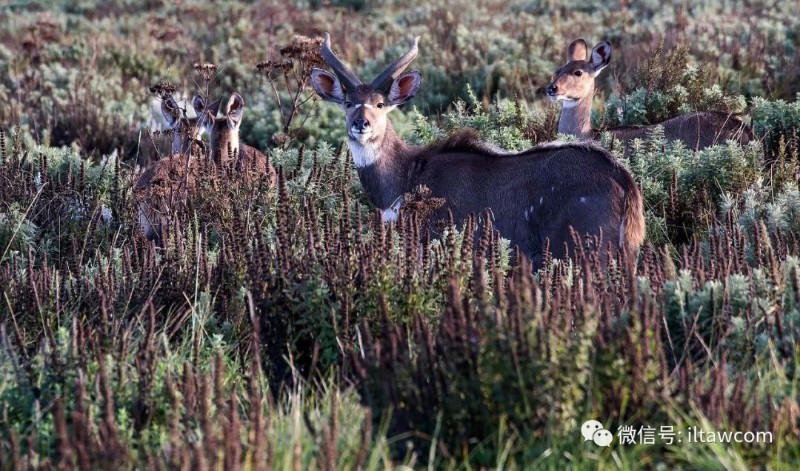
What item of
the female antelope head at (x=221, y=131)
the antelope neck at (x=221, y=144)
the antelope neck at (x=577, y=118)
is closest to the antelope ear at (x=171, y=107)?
the female antelope head at (x=221, y=131)

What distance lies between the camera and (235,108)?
412 inches

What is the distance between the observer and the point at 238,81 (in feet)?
49.2

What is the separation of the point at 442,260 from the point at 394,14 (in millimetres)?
16433

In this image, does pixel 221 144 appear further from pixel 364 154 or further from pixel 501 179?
pixel 501 179

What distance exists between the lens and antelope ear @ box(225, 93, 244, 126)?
1009 cm

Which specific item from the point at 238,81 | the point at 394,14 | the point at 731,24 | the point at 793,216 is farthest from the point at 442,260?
the point at 394,14

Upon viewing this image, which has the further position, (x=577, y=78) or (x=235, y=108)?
(x=577, y=78)

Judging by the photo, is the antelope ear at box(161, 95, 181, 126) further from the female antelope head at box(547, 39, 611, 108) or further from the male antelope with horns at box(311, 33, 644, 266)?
the female antelope head at box(547, 39, 611, 108)

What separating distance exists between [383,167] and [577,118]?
10.8 ft

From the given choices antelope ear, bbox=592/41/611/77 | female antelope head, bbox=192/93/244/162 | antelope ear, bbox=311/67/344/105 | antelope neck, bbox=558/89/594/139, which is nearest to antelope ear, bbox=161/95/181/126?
female antelope head, bbox=192/93/244/162

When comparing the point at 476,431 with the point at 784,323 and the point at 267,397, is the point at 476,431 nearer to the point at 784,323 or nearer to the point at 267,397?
the point at 267,397

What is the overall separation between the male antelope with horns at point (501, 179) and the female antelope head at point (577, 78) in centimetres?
289

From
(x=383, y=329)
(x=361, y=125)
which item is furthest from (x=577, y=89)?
(x=383, y=329)

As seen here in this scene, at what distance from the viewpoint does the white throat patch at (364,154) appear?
822 cm
